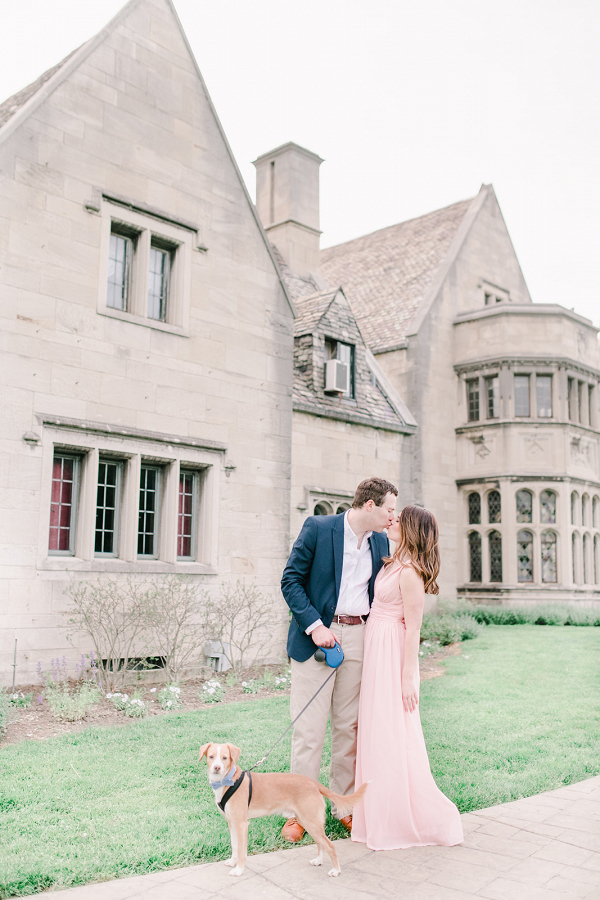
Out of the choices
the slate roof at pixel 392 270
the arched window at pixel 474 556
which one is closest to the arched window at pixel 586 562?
the arched window at pixel 474 556

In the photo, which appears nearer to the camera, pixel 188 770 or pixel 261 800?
pixel 261 800

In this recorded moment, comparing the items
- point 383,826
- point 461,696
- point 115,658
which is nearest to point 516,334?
point 461,696

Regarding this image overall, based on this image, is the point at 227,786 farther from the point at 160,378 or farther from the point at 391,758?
the point at 160,378

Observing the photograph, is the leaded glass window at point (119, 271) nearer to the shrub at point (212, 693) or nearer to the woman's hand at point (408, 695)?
the shrub at point (212, 693)

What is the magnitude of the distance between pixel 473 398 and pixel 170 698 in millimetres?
13336

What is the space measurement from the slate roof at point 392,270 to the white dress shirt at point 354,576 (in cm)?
1495

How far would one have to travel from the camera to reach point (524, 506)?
19.3 m

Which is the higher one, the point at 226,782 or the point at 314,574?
the point at 314,574

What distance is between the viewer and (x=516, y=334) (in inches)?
781

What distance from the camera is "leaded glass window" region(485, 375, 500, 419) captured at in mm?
19844

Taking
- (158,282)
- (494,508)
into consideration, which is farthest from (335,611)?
(494,508)

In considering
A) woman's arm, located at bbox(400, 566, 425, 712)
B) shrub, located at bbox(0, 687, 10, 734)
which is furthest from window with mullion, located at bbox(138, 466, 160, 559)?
woman's arm, located at bbox(400, 566, 425, 712)

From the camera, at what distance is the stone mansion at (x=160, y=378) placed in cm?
1026

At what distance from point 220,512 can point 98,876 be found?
8.35m
